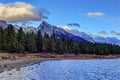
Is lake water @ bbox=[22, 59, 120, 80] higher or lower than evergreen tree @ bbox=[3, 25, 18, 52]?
lower

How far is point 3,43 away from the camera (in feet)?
449

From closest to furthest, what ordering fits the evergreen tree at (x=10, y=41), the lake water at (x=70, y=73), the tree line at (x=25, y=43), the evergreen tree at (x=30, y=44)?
the lake water at (x=70, y=73), the evergreen tree at (x=10, y=41), the tree line at (x=25, y=43), the evergreen tree at (x=30, y=44)

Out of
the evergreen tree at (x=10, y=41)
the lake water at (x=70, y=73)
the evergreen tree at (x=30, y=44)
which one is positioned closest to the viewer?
the lake water at (x=70, y=73)

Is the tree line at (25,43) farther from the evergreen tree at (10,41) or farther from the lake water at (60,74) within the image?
the lake water at (60,74)

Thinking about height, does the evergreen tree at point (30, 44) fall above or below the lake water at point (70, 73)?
above

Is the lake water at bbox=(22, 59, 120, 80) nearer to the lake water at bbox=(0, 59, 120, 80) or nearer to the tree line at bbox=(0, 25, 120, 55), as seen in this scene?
the lake water at bbox=(0, 59, 120, 80)

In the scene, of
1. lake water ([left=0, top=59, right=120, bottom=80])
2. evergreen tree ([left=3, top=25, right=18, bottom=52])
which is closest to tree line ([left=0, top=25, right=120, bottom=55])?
evergreen tree ([left=3, top=25, right=18, bottom=52])

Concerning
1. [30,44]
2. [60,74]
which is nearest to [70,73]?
[60,74]

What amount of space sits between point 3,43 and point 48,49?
48.8 metres

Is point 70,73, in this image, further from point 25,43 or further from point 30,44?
point 25,43

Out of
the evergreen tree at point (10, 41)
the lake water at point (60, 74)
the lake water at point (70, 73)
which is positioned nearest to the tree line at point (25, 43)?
the evergreen tree at point (10, 41)

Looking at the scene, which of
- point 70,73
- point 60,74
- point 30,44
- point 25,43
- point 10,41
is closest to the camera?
point 60,74

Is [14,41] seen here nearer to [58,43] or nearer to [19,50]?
[19,50]

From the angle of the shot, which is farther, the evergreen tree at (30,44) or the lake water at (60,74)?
the evergreen tree at (30,44)
